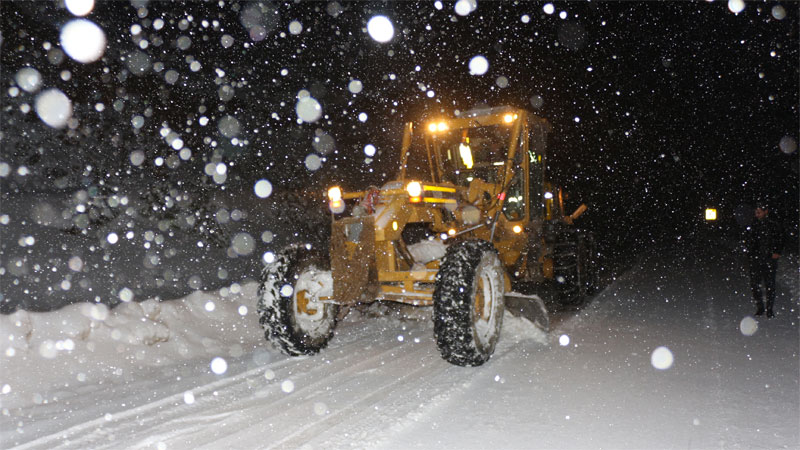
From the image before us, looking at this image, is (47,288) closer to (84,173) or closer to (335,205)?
(84,173)

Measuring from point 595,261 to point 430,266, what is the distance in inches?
185

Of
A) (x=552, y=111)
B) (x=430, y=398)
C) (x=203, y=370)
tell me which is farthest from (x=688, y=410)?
(x=552, y=111)

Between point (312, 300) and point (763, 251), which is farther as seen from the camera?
point (763, 251)

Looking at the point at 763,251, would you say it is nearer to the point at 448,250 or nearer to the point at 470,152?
the point at 470,152

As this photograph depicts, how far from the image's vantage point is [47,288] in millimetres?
6375

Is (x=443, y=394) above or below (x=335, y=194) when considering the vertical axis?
below

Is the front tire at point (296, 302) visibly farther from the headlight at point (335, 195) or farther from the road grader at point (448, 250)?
the headlight at point (335, 195)

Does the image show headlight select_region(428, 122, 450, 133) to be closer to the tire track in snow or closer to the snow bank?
the tire track in snow

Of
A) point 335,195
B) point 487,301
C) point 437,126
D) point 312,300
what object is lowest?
point 487,301

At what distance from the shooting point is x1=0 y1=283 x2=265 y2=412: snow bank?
16.9 feet

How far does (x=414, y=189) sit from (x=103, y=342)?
3.73 metres

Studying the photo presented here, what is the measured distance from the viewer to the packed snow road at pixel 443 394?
12.2 ft

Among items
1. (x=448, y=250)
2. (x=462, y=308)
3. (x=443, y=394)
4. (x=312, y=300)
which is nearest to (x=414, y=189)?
(x=448, y=250)

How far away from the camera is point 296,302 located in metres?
5.60
